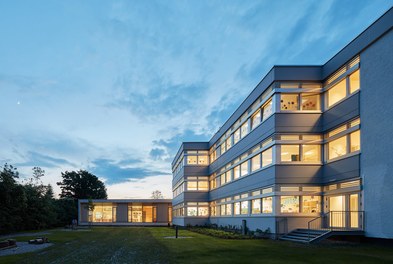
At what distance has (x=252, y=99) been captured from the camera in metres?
34.4

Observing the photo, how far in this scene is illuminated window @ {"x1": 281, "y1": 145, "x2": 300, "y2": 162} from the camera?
1110 inches

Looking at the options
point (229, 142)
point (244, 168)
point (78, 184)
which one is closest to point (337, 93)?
point (244, 168)

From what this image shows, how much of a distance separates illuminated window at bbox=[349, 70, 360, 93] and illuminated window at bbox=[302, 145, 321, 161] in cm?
504

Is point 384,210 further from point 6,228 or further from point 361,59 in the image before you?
point 6,228

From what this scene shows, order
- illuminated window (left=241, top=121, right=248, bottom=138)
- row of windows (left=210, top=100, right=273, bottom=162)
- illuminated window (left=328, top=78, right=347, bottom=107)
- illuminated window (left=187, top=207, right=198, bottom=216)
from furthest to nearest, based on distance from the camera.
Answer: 1. illuminated window (left=187, top=207, right=198, bottom=216)
2. illuminated window (left=241, top=121, right=248, bottom=138)
3. row of windows (left=210, top=100, right=273, bottom=162)
4. illuminated window (left=328, top=78, right=347, bottom=107)

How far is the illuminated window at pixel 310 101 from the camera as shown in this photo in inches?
1112

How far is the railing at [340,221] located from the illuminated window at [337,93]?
7.20 metres

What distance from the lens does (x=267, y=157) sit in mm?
30375

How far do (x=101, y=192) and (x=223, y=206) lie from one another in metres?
73.3

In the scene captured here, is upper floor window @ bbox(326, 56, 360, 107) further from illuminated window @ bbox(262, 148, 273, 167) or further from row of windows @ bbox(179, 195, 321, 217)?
row of windows @ bbox(179, 195, 321, 217)

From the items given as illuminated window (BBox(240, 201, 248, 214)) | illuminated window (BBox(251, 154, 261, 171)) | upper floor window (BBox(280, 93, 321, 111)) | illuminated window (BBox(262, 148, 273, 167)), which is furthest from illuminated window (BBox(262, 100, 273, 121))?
illuminated window (BBox(240, 201, 248, 214))

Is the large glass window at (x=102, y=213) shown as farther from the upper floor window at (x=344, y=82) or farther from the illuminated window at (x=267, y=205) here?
the upper floor window at (x=344, y=82)

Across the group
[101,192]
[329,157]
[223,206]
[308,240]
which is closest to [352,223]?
[308,240]

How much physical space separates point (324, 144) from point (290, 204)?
15.5ft
